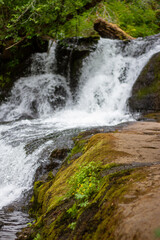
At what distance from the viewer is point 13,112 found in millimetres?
12938

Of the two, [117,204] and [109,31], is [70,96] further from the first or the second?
[117,204]

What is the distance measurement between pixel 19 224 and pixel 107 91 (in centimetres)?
932

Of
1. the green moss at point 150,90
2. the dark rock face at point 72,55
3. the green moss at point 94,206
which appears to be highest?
the dark rock face at point 72,55

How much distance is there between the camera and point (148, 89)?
33.1 feet

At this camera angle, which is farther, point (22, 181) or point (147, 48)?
point (147, 48)

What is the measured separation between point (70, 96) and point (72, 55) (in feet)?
8.32

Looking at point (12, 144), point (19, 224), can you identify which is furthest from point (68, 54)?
point (19, 224)

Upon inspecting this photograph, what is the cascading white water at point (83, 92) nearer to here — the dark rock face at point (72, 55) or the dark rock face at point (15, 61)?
the dark rock face at point (72, 55)

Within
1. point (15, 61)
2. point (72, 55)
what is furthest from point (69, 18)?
point (15, 61)

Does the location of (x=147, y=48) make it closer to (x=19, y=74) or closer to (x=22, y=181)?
(x=19, y=74)

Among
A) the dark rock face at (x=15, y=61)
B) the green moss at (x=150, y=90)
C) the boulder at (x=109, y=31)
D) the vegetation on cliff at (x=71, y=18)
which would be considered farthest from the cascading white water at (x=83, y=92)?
the vegetation on cliff at (x=71, y=18)

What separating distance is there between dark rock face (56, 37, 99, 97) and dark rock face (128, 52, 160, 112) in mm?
4101

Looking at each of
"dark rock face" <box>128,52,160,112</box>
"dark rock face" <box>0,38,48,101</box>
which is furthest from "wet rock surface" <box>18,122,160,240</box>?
"dark rock face" <box>0,38,48,101</box>

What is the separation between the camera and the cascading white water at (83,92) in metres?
10.3
